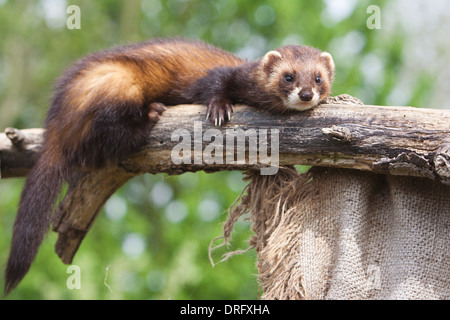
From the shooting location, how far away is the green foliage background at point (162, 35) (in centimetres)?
726

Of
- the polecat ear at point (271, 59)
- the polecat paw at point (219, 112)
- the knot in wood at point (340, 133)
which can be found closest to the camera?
the knot in wood at point (340, 133)

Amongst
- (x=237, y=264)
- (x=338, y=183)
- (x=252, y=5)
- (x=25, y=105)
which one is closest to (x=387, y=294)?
(x=338, y=183)

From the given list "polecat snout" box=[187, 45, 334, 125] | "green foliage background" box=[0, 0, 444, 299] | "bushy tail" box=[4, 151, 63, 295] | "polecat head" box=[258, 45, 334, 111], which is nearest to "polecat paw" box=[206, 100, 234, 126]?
"polecat snout" box=[187, 45, 334, 125]

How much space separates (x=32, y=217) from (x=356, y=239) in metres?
2.11

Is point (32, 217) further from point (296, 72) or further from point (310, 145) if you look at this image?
point (296, 72)

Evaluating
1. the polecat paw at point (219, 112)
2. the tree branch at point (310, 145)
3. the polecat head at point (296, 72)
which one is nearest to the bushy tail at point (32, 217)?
the tree branch at point (310, 145)

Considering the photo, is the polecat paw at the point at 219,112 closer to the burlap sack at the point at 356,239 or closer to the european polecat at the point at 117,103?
the european polecat at the point at 117,103

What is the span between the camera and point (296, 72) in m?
3.53

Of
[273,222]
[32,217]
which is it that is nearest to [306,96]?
[273,222]

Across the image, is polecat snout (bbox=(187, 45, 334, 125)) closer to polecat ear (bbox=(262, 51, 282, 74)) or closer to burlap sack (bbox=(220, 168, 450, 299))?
polecat ear (bbox=(262, 51, 282, 74))

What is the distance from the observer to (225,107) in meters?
3.37

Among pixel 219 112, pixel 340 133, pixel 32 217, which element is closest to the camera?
pixel 340 133

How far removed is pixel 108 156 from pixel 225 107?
0.90 metres

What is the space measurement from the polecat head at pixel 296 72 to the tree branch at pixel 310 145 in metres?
0.24
